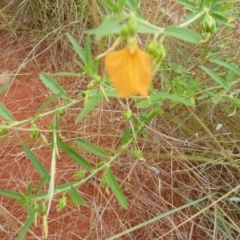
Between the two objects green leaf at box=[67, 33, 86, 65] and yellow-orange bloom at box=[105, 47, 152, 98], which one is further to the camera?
green leaf at box=[67, 33, 86, 65]

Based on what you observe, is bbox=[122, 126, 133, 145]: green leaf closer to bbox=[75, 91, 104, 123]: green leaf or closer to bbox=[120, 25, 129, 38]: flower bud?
bbox=[75, 91, 104, 123]: green leaf

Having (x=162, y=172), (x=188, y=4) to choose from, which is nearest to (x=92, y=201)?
(x=162, y=172)

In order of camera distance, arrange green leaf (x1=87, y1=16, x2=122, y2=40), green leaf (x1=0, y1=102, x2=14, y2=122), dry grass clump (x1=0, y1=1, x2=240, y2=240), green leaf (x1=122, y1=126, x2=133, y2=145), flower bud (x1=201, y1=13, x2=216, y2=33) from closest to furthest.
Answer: green leaf (x1=87, y1=16, x2=122, y2=40) → flower bud (x1=201, y1=13, x2=216, y2=33) → green leaf (x1=0, y1=102, x2=14, y2=122) → green leaf (x1=122, y1=126, x2=133, y2=145) → dry grass clump (x1=0, y1=1, x2=240, y2=240)

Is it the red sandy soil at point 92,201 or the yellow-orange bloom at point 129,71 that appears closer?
the yellow-orange bloom at point 129,71

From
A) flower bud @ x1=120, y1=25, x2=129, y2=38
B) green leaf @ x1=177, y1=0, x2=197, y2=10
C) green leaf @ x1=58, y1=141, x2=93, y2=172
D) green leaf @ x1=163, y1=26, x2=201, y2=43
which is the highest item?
flower bud @ x1=120, y1=25, x2=129, y2=38

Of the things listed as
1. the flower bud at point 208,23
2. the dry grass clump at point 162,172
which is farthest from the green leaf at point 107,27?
the dry grass clump at point 162,172

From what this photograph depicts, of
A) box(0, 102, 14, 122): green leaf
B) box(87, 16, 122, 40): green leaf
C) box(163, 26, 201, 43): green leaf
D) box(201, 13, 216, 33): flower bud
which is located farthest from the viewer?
box(0, 102, 14, 122): green leaf

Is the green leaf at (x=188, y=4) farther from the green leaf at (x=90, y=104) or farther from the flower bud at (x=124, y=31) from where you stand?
the flower bud at (x=124, y=31)

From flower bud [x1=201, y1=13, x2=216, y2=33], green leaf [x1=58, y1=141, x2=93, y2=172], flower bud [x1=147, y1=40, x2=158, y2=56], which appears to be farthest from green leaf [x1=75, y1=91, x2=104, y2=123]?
flower bud [x1=147, y1=40, x2=158, y2=56]

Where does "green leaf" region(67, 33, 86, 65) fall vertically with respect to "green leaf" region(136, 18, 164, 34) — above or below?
below

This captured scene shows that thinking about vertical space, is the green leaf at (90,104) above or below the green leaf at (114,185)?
above

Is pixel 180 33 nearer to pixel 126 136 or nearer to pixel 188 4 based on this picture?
pixel 188 4
